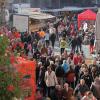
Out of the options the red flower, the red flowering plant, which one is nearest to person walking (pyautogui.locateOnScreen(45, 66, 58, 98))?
the red flowering plant

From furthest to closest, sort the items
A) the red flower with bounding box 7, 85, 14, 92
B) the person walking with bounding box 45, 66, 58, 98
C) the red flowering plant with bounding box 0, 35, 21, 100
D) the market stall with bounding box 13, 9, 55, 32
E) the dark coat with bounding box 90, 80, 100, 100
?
the market stall with bounding box 13, 9, 55, 32
the person walking with bounding box 45, 66, 58, 98
the dark coat with bounding box 90, 80, 100, 100
the red flowering plant with bounding box 0, 35, 21, 100
the red flower with bounding box 7, 85, 14, 92

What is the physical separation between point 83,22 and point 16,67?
2613 centimetres

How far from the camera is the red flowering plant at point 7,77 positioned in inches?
346

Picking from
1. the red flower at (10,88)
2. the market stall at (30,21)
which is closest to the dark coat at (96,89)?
the red flower at (10,88)

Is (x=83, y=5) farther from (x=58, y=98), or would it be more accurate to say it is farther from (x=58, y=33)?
(x=58, y=98)

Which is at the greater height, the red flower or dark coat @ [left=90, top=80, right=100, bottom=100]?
the red flower

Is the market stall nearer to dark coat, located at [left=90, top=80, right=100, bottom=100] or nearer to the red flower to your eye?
dark coat, located at [left=90, top=80, right=100, bottom=100]

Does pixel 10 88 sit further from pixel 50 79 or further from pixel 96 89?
pixel 50 79

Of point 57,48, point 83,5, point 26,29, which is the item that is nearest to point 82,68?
point 57,48

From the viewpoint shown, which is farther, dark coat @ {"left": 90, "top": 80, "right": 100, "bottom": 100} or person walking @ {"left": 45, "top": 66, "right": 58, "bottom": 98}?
person walking @ {"left": 45, "top": 66, "right": 58, "bottom": 98}

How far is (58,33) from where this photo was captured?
33.6 m

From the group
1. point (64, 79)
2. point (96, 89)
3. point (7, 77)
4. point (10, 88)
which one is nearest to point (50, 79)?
point (64, 79)

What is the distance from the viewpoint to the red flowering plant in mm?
8781

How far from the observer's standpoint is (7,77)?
8828 mm
